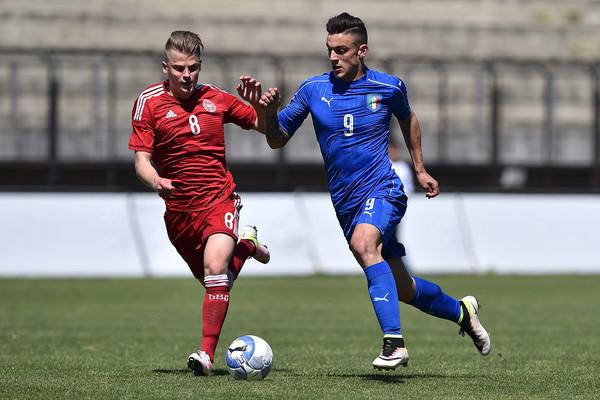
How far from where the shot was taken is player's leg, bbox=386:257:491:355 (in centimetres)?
875

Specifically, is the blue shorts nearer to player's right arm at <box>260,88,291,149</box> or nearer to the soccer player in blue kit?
the soccer player in blue kit

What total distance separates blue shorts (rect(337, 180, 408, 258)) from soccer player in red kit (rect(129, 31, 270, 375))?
0.88 meters

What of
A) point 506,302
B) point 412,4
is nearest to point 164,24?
point 412,4

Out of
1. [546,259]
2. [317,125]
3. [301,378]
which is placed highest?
[317,125]

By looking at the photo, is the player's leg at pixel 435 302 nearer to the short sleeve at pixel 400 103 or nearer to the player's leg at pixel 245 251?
the short sleeve at pixel 400 103

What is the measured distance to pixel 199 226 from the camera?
880 centimetres

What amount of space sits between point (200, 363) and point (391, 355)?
1.30 metres

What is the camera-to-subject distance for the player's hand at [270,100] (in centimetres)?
830

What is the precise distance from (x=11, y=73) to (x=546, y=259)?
10.6 metres

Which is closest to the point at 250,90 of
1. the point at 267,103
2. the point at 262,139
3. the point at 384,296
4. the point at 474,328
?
the point at 267,103

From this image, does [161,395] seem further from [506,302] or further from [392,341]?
[506,302]

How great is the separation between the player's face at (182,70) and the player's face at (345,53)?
96 centimetres

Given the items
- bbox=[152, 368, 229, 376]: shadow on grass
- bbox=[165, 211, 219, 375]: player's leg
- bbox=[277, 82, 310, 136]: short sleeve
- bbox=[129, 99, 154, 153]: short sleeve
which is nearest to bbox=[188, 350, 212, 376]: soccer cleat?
bbox=[152, 368, 229, 376]: shadow on grass

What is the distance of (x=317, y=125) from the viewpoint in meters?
8.59
